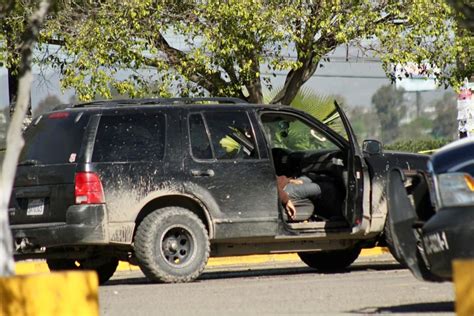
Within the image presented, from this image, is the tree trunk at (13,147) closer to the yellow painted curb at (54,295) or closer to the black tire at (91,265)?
the yellow painted curb at (54,295)

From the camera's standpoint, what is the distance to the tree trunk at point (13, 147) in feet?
25.4

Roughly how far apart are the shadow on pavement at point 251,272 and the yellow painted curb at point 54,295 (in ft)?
20.3

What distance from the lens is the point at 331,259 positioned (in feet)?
47.5

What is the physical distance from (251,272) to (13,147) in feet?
24.3

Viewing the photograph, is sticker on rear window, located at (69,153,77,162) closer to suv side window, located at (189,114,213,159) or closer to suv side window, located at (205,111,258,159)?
suv side window, located at (189,114,213,159)

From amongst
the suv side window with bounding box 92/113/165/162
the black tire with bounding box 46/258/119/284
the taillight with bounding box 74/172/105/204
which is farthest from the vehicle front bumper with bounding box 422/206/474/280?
the black tire with bounding box 46/258/119/284

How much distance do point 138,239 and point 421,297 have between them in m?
3.45

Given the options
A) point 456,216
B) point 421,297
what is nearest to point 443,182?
point 456,216

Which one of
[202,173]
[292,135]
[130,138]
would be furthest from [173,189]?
[292,135]

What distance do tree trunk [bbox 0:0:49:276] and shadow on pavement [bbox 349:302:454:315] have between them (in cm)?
289

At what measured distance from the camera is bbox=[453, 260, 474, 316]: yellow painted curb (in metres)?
6.82

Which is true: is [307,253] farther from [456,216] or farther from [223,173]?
[456,216]

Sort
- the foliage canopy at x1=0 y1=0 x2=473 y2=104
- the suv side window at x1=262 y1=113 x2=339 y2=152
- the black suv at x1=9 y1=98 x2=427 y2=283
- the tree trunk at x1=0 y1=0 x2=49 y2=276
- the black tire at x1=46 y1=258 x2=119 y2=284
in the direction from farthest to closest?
the foliage canopy at x1=0 y1=0 x2=473 y2=104 → the suv side window at x1=262 y1=113 x2=339 y2=152 → the black tire at x1=46 y1=258 x2=119 y2=284 → the black suv at x1=9 y1=98 x2=427 y2=283 → the tree trunk at x1=0 y1=0 x2=49 y2=276

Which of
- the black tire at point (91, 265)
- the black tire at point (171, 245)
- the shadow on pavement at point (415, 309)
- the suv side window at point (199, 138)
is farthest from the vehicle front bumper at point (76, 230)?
the shadow on pavement at point (415, 309)
